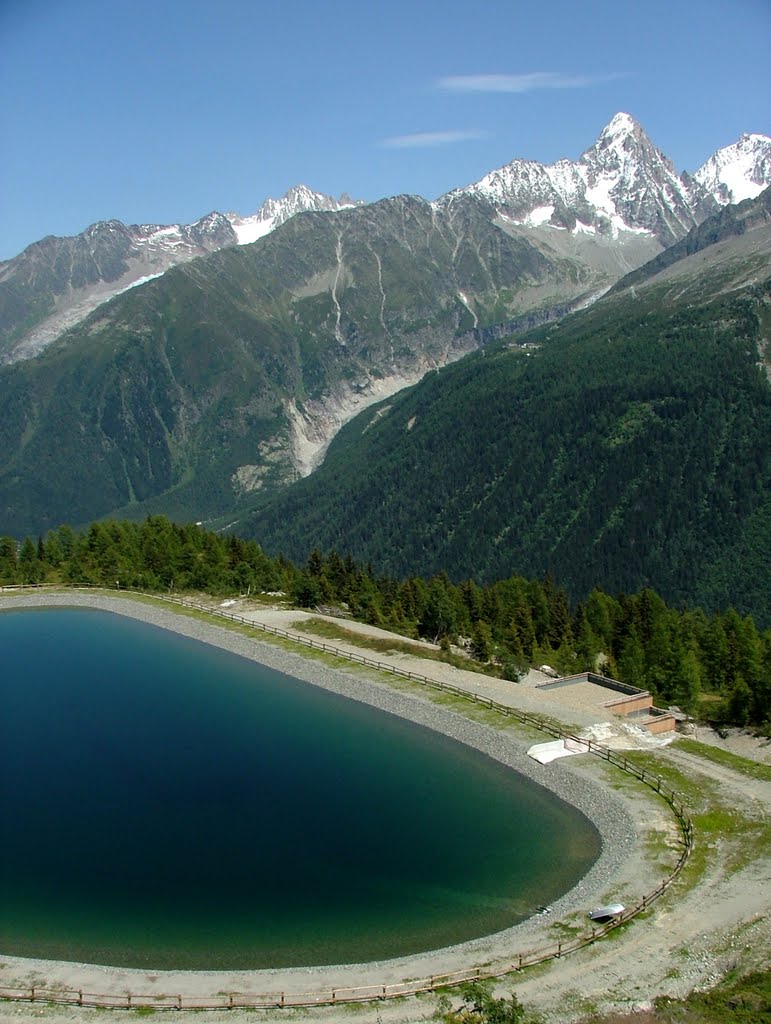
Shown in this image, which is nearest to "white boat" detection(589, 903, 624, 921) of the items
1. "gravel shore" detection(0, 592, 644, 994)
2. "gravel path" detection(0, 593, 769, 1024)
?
"gravel path" detection(0, 593, 769, 1024)

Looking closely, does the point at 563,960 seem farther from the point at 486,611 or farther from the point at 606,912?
the point at 486,611

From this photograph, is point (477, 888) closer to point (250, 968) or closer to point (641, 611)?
point (250, 968)

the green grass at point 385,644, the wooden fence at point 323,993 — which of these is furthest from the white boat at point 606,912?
the green grass at point 385,644

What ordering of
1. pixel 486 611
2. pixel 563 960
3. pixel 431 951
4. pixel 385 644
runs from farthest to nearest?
pixel 486 611, pixel 385 644, pixel 431 951, pixel 563 960

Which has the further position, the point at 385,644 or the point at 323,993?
the point at 385,644

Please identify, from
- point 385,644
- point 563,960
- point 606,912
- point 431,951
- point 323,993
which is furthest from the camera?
point 385,644

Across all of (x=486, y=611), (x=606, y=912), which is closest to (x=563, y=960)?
(x=606, y=912)

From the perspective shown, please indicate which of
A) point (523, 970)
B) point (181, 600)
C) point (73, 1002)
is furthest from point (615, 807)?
point (181, 600)
